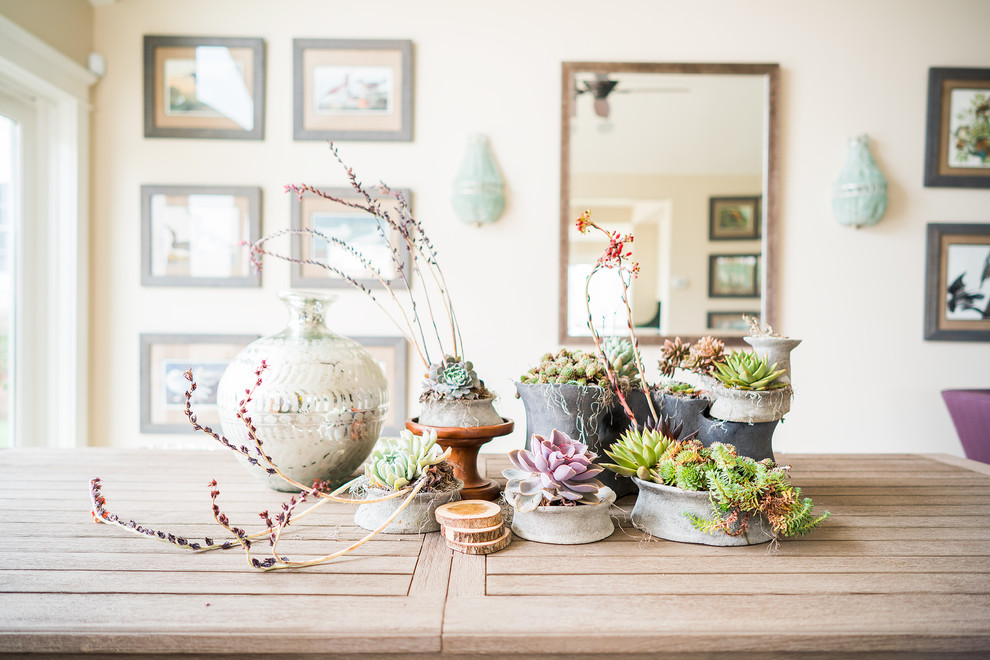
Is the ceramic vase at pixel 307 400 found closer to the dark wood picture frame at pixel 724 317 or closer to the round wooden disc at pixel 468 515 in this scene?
the round wooden disc at pixel 468 515

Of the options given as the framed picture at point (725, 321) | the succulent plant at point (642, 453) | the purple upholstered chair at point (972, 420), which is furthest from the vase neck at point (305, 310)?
the purple upholstered chair at point (972, 420)

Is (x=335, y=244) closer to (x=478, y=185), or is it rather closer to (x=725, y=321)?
(x=478, y=185)

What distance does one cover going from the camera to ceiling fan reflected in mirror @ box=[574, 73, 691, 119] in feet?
9.08

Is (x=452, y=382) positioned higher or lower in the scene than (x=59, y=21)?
lower

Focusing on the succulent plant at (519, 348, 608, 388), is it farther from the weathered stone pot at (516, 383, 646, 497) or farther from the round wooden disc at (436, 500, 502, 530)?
the round wooden disc at (436, 500, 502, 530)

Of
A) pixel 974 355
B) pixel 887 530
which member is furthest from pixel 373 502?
pixel 974 355

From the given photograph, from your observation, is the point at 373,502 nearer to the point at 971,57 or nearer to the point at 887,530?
the point at 887,530

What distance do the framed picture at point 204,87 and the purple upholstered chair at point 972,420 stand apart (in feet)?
10.8

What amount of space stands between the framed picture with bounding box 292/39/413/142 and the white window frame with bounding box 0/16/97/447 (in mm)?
975

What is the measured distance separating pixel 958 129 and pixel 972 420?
1.42m

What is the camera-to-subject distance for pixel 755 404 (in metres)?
0.93

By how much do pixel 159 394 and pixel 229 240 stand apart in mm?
809

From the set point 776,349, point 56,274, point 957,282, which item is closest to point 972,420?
point 957,282

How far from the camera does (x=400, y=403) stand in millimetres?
2793
